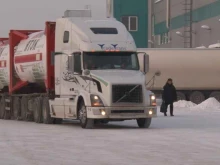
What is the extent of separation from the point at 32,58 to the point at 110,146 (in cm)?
1118

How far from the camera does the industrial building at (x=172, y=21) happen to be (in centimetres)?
7156

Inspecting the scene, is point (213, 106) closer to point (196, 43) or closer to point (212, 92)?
point (212, 92)

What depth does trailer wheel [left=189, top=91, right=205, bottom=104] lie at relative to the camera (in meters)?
50.5

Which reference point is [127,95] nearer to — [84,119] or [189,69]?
[84,119]

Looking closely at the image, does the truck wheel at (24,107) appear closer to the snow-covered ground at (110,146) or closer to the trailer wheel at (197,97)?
the snow-covered ground at (110,146)

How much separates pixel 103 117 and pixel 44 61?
14.5 ft

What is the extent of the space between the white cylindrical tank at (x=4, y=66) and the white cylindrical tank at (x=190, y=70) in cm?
1819

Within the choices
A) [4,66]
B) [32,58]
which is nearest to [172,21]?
[4,66]

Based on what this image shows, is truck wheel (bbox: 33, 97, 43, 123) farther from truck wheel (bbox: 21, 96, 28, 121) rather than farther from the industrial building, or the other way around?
the industrial building

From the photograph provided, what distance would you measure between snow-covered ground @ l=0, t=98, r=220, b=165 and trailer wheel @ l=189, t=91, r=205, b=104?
25845 mm

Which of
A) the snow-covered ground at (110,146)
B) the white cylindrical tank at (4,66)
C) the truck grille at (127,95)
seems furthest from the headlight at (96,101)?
the white cylindrical tank at (4,66)

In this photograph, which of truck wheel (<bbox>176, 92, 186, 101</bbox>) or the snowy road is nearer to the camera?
the snowy road

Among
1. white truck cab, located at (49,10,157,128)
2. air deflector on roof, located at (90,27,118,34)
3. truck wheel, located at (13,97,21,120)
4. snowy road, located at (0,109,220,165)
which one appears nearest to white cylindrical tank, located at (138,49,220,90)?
truck wheel, located at (13,97,21,120)

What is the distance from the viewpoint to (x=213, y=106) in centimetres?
4188
